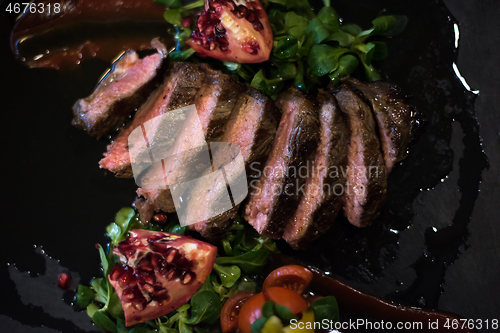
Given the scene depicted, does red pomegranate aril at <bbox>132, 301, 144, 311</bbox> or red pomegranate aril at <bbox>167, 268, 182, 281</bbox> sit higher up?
red pomegranate aril at <bbox>167, 268, 182, 281</bbox>

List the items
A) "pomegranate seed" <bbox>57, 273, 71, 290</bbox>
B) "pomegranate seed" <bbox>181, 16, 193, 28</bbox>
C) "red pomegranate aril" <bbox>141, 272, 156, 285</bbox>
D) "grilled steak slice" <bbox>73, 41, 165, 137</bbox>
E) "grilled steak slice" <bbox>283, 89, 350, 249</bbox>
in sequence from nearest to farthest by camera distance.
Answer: "red pomegranate aril" <bbox>141, 272, 156, 285</bbox> < "grilled steak slice" <bbox>283, 89, 350, 249</bbox> < "grilled steak slice" <bbox>73, 41, 165, 137</bbox> < "pomegranate seed" <bbox>181, 16, 193, 28</bbox> < "pomegranate seed" <bbox>57, 273, 71, 290</bbox>

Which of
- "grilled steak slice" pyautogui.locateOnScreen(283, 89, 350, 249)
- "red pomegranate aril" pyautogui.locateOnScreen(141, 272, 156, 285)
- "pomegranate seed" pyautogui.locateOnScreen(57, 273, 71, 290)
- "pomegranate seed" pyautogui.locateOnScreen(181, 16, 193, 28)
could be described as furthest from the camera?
"pomegranate seed" pyautogui.locateOnScreen(57, 273, 71, 290)

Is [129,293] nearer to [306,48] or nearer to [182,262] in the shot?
[182,262]

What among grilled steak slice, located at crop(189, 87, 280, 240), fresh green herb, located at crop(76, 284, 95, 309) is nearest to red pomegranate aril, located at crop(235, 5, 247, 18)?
grilled steak slice, located at crop(189, 87, 280, 240)

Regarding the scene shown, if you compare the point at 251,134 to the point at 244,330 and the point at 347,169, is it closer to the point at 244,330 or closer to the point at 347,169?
the point at 347,169

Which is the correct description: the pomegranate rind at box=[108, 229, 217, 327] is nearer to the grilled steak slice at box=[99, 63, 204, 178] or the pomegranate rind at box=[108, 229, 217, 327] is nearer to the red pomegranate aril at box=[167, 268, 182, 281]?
the red pomegranate aril at box=[167, 268, 182, 281]

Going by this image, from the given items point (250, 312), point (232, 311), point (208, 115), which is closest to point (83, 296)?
point (232, 311)

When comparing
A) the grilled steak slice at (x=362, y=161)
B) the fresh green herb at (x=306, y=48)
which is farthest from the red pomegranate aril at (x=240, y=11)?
the grilled steak slice at (x=362, y=161)

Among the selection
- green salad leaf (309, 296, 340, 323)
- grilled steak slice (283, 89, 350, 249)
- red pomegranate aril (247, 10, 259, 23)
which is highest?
red pomegranate aril (247, 10, 259, 23)
